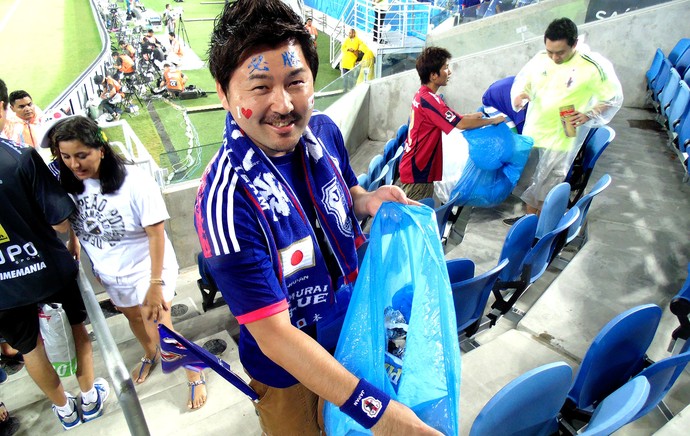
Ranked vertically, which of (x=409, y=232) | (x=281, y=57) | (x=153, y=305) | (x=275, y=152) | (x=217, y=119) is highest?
(x=281, y=57)

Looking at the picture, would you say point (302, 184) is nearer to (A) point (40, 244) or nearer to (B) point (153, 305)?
(A) point (40, 244)

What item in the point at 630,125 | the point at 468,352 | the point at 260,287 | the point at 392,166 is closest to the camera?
the point at 260,287

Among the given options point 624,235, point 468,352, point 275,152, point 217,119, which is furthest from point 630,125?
point 217,119

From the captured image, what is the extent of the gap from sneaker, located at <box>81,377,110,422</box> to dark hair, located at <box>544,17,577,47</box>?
3.33m

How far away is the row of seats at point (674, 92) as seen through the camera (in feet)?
12.1

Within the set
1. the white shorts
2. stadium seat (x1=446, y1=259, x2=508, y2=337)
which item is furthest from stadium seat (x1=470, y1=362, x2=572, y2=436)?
the white shorts

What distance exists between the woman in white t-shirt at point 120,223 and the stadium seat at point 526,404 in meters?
1.38

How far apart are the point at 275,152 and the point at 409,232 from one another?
1.43 ft

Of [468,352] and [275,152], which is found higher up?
[275,152]

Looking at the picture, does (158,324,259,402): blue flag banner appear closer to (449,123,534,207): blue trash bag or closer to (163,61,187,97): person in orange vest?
(449,123,534,207): blue trash bag

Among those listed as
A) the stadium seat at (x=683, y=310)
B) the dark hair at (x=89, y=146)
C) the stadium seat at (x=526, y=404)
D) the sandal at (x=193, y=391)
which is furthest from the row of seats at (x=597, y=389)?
the dark hair at (x=89, y=146)

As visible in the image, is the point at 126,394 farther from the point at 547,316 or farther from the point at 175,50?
the point at 175,50

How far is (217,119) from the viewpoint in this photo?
9742mm

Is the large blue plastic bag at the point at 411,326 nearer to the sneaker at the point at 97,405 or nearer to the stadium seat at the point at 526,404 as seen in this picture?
the stadium seat at the point at 526,404
